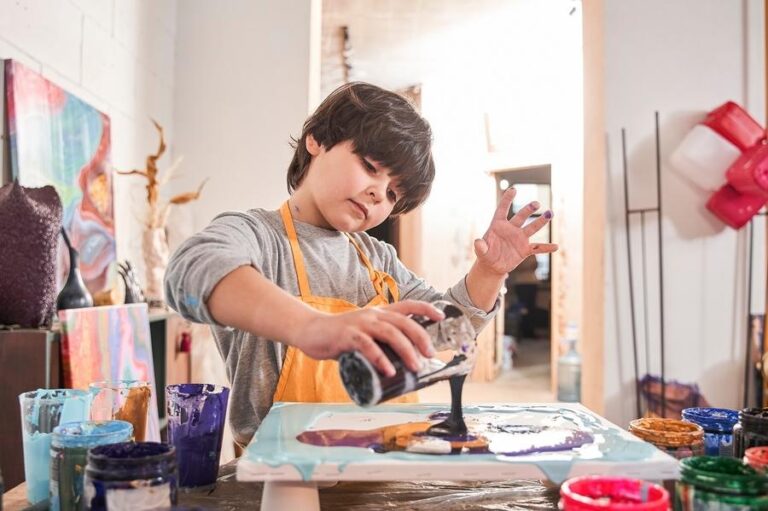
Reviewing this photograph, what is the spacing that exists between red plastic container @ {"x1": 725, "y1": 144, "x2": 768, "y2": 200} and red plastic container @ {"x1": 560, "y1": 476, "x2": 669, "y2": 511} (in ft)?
8.43

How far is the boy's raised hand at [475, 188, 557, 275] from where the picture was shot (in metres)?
1.17

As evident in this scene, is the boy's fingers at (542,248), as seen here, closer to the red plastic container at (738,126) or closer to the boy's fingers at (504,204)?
the boy's fingers at (504,204)

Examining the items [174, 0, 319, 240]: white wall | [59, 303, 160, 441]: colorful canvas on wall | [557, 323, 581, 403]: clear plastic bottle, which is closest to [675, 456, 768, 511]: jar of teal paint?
[59, 303, 160, 441]: colorful canvas on wall

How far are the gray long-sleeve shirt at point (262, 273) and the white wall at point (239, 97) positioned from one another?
174 cm

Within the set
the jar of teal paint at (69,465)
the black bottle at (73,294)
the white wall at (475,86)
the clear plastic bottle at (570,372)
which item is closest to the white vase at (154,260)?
the black bottle at (73,294)

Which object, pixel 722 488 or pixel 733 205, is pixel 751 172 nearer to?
pixel 733 205

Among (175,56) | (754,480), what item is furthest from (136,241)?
(754,480)

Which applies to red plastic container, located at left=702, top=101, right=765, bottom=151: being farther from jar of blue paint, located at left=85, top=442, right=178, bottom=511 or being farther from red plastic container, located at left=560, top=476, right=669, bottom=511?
jar of blue paint, located at left=85, top=442, right=178, bottom=511

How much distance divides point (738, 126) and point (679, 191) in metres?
0.35

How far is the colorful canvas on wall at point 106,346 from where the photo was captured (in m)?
1.62

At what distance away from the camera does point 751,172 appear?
283 cm

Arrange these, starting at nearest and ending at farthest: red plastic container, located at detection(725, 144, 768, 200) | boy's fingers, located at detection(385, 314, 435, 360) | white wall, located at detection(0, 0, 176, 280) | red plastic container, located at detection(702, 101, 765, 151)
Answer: boy's fingers, located at detection(385, 314, 435, 360) → white wall, located at detection(0, 0, 176, 280) → red plastic container, located at detection(725, 144, 768, 200) → red plastic container, located at detection(702, 101, 765, 151)

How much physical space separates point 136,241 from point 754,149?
2559mm

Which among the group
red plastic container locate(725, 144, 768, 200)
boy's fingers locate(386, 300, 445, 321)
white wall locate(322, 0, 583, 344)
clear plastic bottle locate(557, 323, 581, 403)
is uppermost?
white wall locate(322, 0, 583, 344)
